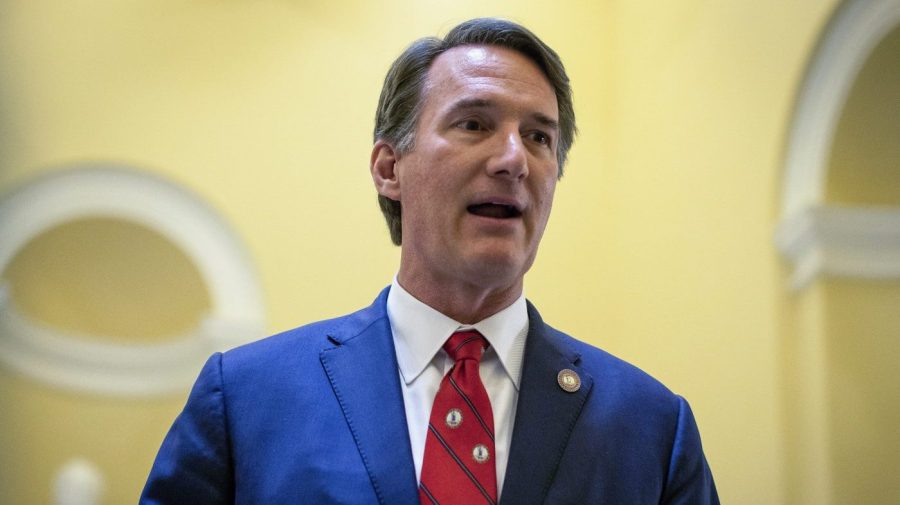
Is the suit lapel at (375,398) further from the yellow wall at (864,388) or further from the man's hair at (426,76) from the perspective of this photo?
the yellow wall at (864,388)

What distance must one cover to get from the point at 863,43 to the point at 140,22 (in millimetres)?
4350

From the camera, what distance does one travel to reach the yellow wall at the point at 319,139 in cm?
626

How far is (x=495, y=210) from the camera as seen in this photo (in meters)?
1.97

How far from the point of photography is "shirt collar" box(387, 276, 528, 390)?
1960mm

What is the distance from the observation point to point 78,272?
6.98 metres

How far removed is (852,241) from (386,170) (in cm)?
330

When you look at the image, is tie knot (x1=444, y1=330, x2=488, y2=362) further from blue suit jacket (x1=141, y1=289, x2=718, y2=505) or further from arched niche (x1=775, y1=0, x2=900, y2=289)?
arched niche (x1=775, y1=0, x2=900, y2=289)

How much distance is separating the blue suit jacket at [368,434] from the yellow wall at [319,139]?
395 centimetres

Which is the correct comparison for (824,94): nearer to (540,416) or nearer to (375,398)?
(540,416)

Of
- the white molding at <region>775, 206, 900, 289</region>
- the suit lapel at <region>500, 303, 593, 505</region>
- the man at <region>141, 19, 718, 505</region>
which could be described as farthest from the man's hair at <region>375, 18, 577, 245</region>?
the white molding at <region>775, 206, 900, 289</region>

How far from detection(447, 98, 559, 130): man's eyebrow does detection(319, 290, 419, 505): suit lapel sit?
0.42m

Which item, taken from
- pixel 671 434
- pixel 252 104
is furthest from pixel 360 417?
pixel 252 104

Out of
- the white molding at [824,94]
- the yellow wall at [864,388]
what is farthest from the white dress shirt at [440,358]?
the white molding at [824,94]

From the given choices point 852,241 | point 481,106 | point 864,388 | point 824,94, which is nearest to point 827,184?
point 852,241
